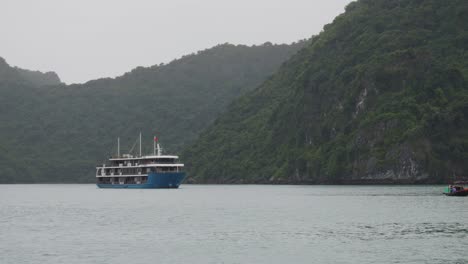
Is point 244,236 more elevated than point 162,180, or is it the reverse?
point 162,180

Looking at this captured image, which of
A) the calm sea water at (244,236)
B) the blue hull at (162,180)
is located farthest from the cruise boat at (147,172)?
the calm sea water at (244,236)

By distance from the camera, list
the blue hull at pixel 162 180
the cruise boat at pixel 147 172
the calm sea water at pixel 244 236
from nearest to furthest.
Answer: the calm sea water at pixel 244 236
the cruise boat at pixel 147 172
the blue hull at pixel 162 180

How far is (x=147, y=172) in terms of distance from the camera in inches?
7082

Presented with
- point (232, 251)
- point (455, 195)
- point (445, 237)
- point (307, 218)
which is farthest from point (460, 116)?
point (232, 251)

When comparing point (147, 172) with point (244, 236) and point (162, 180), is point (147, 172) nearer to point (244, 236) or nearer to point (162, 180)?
point (162, 180)

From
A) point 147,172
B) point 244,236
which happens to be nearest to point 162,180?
point 147,172

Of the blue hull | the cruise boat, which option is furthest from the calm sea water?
the blue hull

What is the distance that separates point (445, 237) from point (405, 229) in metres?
7.79

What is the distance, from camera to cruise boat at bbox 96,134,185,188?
577ft

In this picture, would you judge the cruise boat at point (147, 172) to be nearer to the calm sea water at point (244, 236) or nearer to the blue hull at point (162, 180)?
the blue hull at point (162, 180)

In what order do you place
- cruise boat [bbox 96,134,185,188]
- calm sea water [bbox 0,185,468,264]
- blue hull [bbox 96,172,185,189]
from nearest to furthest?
calm sea water [bbox 0,185,468,264] < cruise boat [bbox 96,134,185,188] < blue hull [bbox 96,172,185,189]

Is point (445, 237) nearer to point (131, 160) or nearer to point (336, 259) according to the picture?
point (336, 259)

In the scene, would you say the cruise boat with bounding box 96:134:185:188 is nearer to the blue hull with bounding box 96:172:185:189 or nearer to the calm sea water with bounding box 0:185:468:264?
the blue hull with bounding box 96:172:185:189

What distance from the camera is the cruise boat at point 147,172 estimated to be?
175875mm
